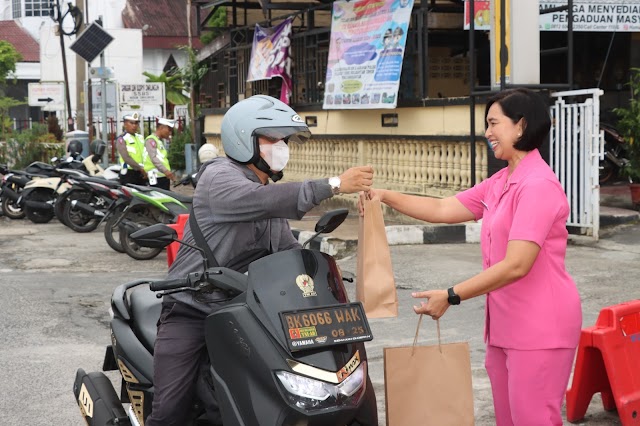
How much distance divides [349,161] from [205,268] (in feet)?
41.0

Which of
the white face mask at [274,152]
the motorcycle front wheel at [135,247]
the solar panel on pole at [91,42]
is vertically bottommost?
the motorcycle front wheel at [135,247]

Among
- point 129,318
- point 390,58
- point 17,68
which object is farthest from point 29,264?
point 17,68

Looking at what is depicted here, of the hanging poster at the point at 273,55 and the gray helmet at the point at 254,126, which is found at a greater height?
the hanging poster at the point at 273,55

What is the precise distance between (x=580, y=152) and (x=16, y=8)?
182 ft

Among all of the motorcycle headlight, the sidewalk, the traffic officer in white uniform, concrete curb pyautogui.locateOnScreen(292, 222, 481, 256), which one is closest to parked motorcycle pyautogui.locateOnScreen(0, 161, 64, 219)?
the traffic officer in white uniform

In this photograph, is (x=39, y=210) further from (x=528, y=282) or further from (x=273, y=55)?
(x=528, y=282)

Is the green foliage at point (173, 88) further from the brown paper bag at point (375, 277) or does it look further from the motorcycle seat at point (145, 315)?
the brown paper bag at point (375, 277)

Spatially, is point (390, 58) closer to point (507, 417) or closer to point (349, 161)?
point (349, 161)

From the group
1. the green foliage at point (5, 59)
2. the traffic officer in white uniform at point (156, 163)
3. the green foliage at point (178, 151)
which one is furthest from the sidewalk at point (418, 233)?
the green foliage at point (5, 59)

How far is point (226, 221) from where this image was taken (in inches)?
146

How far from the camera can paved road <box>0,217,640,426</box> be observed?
6.03 metres

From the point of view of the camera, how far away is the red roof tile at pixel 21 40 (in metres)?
58.2

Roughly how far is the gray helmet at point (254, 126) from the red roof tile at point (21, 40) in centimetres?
5636

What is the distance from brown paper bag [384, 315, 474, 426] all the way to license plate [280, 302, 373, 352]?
0.57 metres
